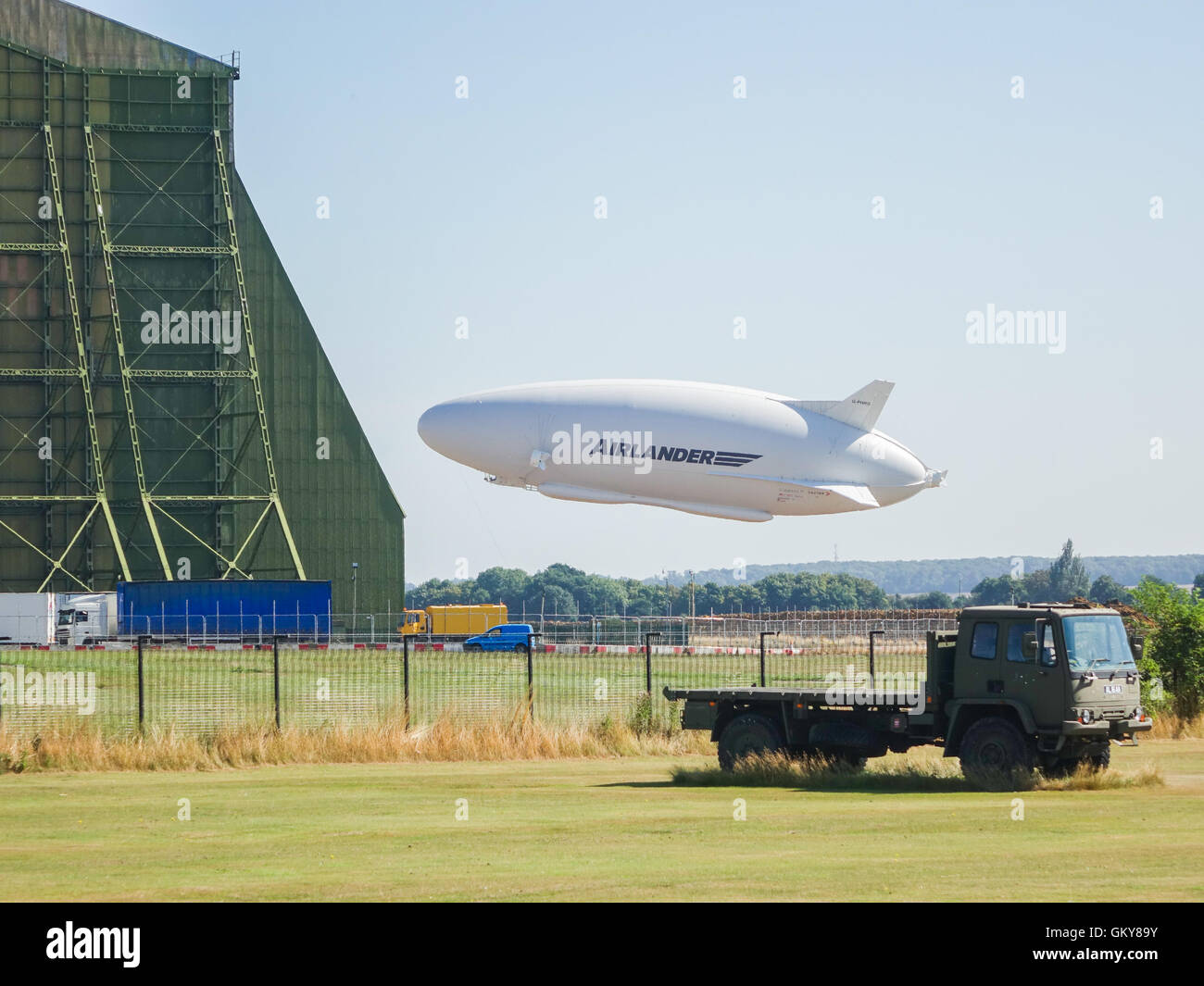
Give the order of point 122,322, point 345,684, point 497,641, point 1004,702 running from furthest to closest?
point 122,322, point 497,641, point 345,684, point 1004,702

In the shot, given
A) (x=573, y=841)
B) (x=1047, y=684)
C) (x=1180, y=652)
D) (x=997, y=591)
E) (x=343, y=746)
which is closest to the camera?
(x=573, y=841)

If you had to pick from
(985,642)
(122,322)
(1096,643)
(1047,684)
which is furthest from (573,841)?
(122,322)

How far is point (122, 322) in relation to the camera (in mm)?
74812

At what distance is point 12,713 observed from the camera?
3619cm

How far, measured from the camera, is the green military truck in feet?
72.6

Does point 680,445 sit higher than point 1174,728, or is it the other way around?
point 680,445

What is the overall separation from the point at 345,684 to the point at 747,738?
79.5 feet

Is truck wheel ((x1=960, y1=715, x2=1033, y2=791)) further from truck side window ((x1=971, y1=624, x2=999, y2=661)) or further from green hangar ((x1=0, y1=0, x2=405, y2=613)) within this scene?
green hangar ((x1=0, y1=0, x2=405, y2=613))

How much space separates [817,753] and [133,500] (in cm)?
5749

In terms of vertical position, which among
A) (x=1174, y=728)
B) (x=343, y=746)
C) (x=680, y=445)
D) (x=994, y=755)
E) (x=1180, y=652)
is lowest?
(x=1174, y=728)

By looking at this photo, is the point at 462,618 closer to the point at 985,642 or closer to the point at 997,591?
the point at 985,642

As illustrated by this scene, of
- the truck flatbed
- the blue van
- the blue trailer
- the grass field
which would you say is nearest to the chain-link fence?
the grass field

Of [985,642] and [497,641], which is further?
[497,641]

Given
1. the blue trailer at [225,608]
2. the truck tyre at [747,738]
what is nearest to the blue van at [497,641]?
the blue trailer at [225,608]
